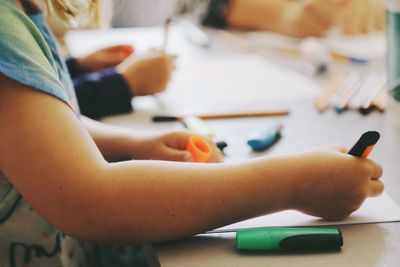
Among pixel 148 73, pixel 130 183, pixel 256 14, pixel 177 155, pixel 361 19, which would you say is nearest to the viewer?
pixel 130 183

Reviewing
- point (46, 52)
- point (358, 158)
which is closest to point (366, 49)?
point (358, 158)

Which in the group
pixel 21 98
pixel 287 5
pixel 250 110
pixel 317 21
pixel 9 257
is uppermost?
pixel 287 5

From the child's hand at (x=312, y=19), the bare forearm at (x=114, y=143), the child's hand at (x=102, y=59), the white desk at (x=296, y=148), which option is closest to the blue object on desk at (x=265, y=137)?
the white desk at (x=296, y=148)

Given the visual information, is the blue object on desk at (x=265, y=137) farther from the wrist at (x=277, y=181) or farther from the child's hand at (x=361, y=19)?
the child's hand at (x=361, y=19)

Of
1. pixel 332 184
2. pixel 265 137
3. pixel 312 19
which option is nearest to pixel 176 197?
pixel 332 184

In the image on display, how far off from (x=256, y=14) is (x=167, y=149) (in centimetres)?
83

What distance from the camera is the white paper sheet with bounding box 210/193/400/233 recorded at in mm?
489

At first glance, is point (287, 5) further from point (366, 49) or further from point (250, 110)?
point (250, 110)

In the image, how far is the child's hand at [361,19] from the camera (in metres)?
1.21

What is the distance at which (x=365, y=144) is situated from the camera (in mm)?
484

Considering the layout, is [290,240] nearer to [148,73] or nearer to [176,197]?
[176,197]

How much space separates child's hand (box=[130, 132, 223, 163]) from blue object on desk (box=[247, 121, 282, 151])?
0.07 meters

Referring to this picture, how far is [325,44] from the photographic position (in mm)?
1110

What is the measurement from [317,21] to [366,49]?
186mm
